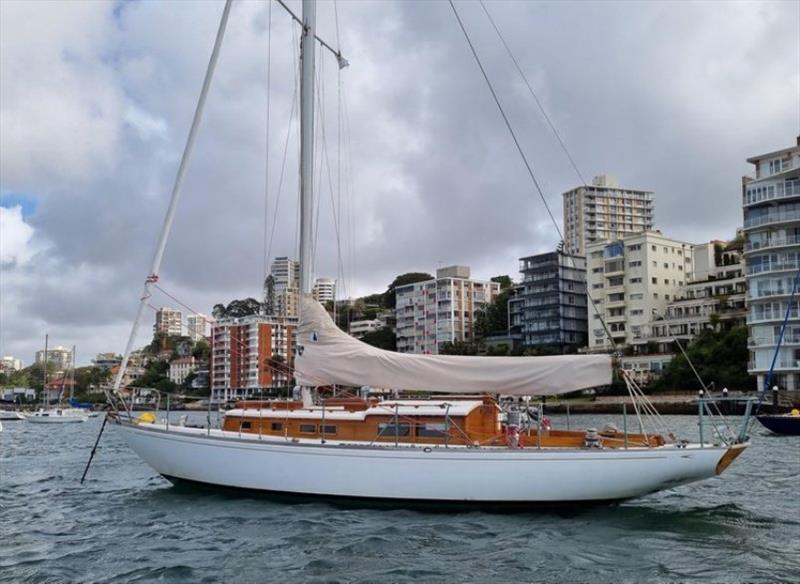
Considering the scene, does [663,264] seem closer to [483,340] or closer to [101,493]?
[483,340]

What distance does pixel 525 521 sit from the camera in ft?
40.6

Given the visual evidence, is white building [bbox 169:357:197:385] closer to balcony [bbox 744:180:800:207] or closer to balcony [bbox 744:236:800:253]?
balcony [bbox 744:236:800:253]

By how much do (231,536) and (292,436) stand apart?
3086mm

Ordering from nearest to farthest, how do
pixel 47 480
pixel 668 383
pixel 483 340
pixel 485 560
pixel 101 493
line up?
1. pixel 485 560
2. pixel 101 493
3. pixel 47 480
4. pixel 668 383
5. pixel 483 340

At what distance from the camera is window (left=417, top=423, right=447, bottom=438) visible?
44.9 ft

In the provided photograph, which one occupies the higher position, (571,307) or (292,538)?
(571,307)

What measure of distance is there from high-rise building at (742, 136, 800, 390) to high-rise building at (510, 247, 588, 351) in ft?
105

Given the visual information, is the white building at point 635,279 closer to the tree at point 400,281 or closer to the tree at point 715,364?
the tree at point 715,364

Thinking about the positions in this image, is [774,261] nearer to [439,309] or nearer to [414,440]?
[414,440]

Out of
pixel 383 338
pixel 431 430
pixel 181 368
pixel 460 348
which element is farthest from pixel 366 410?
pixel 181 368

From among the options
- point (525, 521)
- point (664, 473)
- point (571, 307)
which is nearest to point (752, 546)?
point (664, 473)

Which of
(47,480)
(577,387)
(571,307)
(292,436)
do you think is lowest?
(47,480)

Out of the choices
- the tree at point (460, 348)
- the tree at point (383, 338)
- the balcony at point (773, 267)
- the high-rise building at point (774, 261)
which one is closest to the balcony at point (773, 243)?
the high-rise building at point (774, 261)

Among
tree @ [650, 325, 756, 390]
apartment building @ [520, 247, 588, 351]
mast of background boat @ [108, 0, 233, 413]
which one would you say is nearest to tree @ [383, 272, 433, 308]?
apartment building @ [520, 247, 588, 351]
